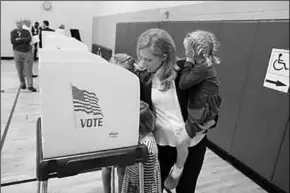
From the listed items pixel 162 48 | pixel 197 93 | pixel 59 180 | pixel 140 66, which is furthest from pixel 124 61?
pixel 59 180

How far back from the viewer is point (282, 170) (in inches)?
73.8

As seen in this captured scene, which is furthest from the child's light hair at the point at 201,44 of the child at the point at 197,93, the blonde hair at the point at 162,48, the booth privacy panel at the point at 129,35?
the booth privacy panel at the point at 129,35

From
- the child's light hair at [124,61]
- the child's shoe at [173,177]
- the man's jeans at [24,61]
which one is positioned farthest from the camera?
the man's jeans at [24,61]

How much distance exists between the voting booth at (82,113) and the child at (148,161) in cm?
15

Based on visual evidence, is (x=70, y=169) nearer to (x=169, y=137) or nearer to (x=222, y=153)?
(x=169, y=137)

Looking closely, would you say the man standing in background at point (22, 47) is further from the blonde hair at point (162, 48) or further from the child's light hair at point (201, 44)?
the blonde hair at point (162, 48)

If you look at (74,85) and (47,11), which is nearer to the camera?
(74,85)

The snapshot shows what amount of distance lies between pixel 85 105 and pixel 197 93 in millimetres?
581

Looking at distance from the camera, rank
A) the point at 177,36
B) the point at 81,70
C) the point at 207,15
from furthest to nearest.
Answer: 1. the point at 177,36
2. the point at 207,15
3. the point at 81,70

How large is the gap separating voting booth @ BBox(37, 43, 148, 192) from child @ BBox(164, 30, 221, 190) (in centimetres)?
37

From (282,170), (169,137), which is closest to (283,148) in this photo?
(282,170)

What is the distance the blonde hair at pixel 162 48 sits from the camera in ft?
3.01

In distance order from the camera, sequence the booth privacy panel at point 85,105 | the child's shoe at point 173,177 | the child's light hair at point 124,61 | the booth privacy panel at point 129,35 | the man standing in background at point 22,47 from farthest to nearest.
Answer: the booth privacy panel at point 129,35 → the man standing in background at point 22,47 → the child's shoe at point 173,177 → the child's light hair at point 124,61 → the booth privacy panel at point 85,105

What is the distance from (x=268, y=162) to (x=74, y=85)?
6.34ft
